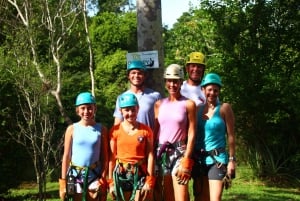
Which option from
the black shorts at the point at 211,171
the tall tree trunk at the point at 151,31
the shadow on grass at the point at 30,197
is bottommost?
the shadow on grass at the point at 30,197

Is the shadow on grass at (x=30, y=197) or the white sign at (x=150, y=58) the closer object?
the white sign at (x=150, y=58)

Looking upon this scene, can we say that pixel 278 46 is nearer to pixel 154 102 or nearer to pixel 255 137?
pixel 255 137

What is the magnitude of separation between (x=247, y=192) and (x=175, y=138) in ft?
22.4

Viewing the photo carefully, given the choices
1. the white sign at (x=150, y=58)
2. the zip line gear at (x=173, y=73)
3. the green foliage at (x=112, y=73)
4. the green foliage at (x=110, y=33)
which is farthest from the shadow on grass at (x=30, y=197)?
the green foliage at (x=110, y=33)

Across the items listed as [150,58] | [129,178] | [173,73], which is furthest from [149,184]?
[150,58]

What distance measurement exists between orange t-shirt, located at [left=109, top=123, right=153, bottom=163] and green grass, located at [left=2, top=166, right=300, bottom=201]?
18.4 feet

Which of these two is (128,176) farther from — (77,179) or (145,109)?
(145,109)

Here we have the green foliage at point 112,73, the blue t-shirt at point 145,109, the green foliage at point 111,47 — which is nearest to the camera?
the blue t-shirt at point 145,109

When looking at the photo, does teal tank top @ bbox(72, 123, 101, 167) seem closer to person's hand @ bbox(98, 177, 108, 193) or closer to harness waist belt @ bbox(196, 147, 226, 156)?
person's hand @ bbox(98, 177, 108, 193)

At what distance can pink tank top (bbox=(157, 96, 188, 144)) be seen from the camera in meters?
4.97

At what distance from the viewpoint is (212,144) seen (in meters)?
5.11

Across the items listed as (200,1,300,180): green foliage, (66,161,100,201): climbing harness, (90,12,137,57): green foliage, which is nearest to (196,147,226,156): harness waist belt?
(66,161,100,201): climbing harness

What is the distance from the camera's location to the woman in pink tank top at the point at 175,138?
495cm

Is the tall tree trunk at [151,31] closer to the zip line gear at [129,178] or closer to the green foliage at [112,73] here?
the zip line gear at [129,178]
